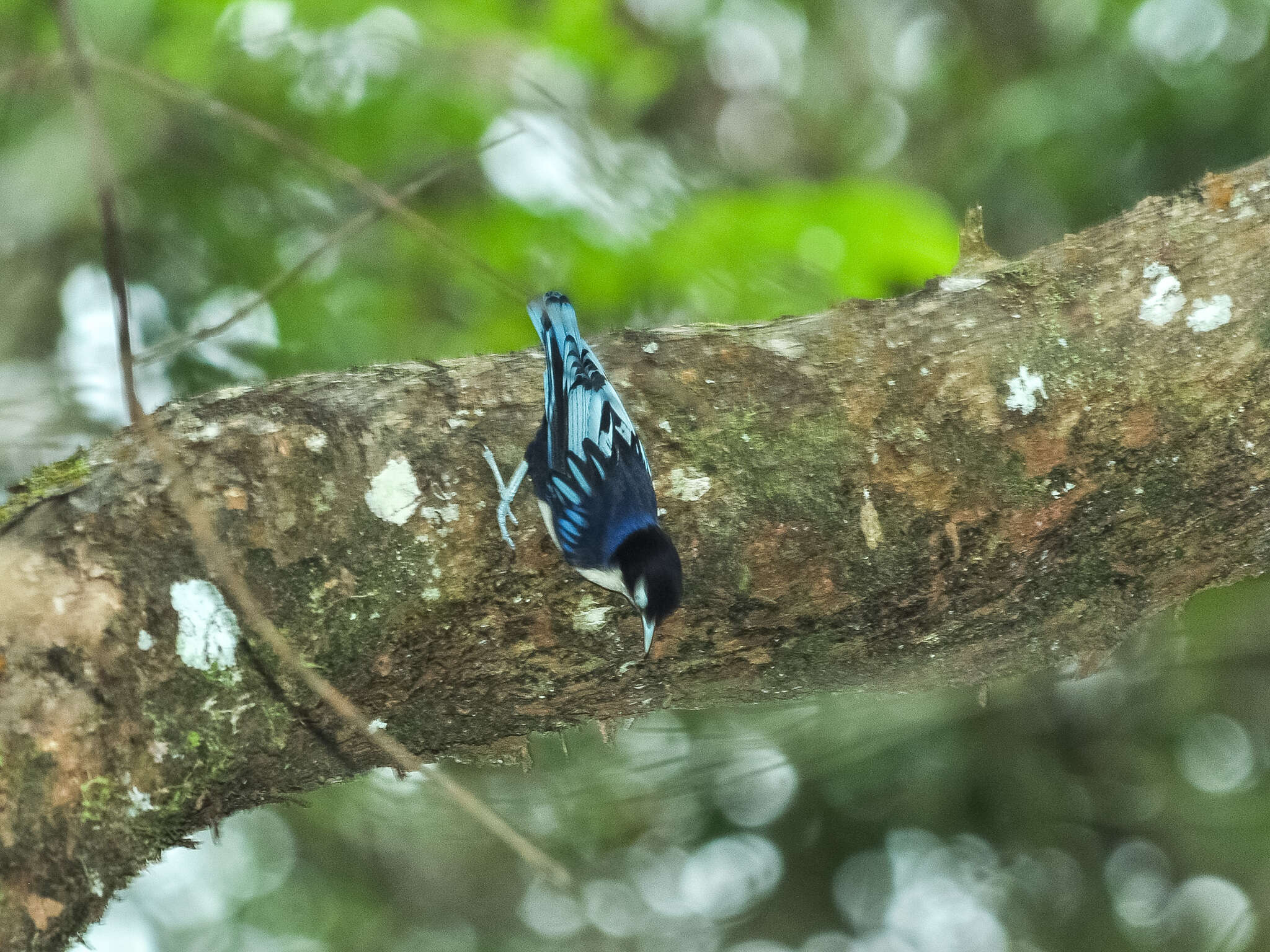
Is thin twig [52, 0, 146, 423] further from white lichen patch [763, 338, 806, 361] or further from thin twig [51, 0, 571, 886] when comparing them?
white lichen patch [763, 338, 806, 361]

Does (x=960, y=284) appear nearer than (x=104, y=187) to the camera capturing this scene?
No

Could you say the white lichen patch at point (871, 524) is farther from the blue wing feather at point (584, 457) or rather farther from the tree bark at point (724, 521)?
the blue wing feather at point (584, 457)

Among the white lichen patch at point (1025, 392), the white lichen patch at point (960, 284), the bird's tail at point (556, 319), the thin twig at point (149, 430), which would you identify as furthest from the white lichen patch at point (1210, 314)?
the thin twig at point (149, 430)

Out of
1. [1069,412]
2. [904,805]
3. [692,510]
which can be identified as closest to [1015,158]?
[904,805]

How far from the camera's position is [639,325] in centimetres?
376

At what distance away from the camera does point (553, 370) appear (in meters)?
3.15

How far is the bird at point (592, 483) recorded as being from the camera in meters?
2.71

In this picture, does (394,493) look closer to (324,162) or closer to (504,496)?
(504,496)

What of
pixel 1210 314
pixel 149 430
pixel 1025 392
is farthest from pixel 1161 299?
pixel 149 430

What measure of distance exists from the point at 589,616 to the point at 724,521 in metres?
0.43

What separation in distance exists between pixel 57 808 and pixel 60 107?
3.76 m

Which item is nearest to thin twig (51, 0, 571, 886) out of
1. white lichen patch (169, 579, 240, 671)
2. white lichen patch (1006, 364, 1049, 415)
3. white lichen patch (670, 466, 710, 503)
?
white lichen patch (169, 579, 240, 671)

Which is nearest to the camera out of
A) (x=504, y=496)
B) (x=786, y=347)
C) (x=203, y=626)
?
(x=203, y=626)

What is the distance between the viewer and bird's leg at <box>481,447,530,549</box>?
2748 mm
